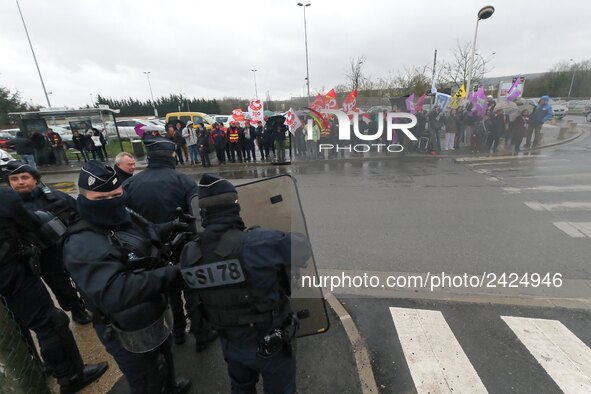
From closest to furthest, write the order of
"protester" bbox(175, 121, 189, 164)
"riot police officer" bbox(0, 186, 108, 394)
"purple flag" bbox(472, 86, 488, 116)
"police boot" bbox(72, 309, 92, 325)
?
"riot police officer" bbox(0, 186, 108, 394) → "police boot" bbox(72, 309, 92, 325) → "purple flag" bbox(472, 86, 488, 116) → "protester" bbox(175, 121, 189, 164)

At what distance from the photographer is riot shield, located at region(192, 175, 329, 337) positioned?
6.40 feet

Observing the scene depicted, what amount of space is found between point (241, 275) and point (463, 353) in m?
2.46

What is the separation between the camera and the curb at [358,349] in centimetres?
258

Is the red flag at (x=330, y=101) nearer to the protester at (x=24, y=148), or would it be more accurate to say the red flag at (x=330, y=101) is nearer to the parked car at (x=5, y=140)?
the protester at (x=24, y=148)

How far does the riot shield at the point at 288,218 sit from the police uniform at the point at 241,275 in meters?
0.18

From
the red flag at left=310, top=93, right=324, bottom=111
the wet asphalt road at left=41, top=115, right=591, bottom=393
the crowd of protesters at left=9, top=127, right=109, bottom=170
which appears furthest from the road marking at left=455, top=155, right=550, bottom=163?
the crowd of protesters at left=9, top=127, right=109, bottom=170

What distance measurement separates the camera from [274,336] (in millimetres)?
1874

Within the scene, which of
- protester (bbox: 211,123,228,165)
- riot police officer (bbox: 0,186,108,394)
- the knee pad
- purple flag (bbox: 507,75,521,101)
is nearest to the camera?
riot police officer (bbox: 0,186,108,394)

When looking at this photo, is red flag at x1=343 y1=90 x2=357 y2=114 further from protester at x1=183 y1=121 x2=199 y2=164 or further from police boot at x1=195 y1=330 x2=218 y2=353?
police boot at x1=195 y1=330 x2=218 y2=353

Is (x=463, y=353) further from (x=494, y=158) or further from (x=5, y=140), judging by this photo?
(x=5, y=140)

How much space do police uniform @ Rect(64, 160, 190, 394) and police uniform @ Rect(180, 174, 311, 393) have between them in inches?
10.3

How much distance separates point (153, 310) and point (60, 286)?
2228 mm

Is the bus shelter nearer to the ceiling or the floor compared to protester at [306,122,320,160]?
nearer to the ceiling

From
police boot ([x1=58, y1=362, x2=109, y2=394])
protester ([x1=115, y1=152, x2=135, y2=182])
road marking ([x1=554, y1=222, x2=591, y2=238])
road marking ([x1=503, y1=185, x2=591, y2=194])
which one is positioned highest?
protester ([x1=115, y1=152, x2=135, y2=182])
